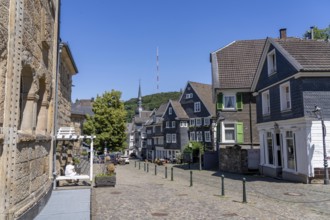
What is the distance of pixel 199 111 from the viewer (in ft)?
160

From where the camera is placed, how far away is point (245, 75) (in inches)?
1187

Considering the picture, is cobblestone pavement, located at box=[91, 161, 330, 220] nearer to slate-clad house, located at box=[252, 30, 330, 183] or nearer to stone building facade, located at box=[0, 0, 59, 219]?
stone building facade, located at box=[0, 0, 59, 219]

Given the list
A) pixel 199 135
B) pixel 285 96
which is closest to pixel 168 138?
pixel 199 135

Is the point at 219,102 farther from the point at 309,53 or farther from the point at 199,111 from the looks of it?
the point at 199,111

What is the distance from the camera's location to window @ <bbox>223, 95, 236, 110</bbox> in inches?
1158

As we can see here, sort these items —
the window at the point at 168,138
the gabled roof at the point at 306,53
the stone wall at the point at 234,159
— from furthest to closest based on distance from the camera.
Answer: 1. the window at the point at 168,138
2. the stone wall at the point at 234,159
3. the gabled roof at the point at 306,53

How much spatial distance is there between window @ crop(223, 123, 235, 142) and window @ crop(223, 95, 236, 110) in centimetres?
162

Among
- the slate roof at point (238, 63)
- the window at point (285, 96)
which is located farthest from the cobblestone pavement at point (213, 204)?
the slate roof at point (238, 63)

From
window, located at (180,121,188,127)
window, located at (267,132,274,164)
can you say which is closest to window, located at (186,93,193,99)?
window, located at (180,121,188,127)

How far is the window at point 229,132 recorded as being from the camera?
2952 centimetres

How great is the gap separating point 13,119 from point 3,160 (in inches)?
29.2

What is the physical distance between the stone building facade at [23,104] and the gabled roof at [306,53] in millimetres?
13494

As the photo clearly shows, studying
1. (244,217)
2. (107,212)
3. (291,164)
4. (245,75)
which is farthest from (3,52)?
(245,75)

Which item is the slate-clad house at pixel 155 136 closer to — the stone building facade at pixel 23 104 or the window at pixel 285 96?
the window at pixel 285 96
